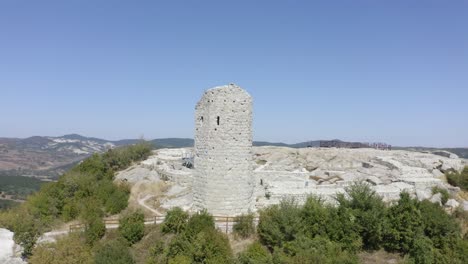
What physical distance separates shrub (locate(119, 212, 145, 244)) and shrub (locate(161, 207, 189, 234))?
1.29 metres

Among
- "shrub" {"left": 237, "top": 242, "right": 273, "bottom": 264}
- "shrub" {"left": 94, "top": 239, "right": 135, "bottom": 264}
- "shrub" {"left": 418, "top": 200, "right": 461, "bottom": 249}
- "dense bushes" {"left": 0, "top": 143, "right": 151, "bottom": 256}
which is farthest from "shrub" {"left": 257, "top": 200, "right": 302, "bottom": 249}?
"dense bushes" {"left": 0, "top": 143, "right": 151, "bottom": 256}

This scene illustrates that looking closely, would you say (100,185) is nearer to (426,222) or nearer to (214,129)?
(214,129)

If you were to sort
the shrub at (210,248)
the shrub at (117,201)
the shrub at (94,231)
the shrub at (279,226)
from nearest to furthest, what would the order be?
the shrub at (210,248)
the shrub at (279,226)
the shrub at (94,231)
the shrub at (117,201)

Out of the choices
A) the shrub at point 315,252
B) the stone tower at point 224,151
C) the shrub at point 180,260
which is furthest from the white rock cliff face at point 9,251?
the shrub at point 315,252

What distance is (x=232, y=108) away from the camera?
1577 centimetres

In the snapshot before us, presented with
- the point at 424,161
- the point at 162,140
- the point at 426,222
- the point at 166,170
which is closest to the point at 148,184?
the point at 166,170

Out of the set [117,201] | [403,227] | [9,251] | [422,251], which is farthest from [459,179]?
[9,251]

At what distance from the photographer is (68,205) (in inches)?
847

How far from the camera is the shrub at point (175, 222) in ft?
51.3

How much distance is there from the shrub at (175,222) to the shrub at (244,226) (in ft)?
7.85

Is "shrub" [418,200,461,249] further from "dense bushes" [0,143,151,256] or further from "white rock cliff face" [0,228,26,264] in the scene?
"white rock cliff face" [0,228,26,264]

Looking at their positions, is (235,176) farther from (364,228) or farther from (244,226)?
(364,228)

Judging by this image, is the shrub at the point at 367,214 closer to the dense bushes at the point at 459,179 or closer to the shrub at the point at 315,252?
the shrub at the point at 315,252

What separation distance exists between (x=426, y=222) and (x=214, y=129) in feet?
34.8
